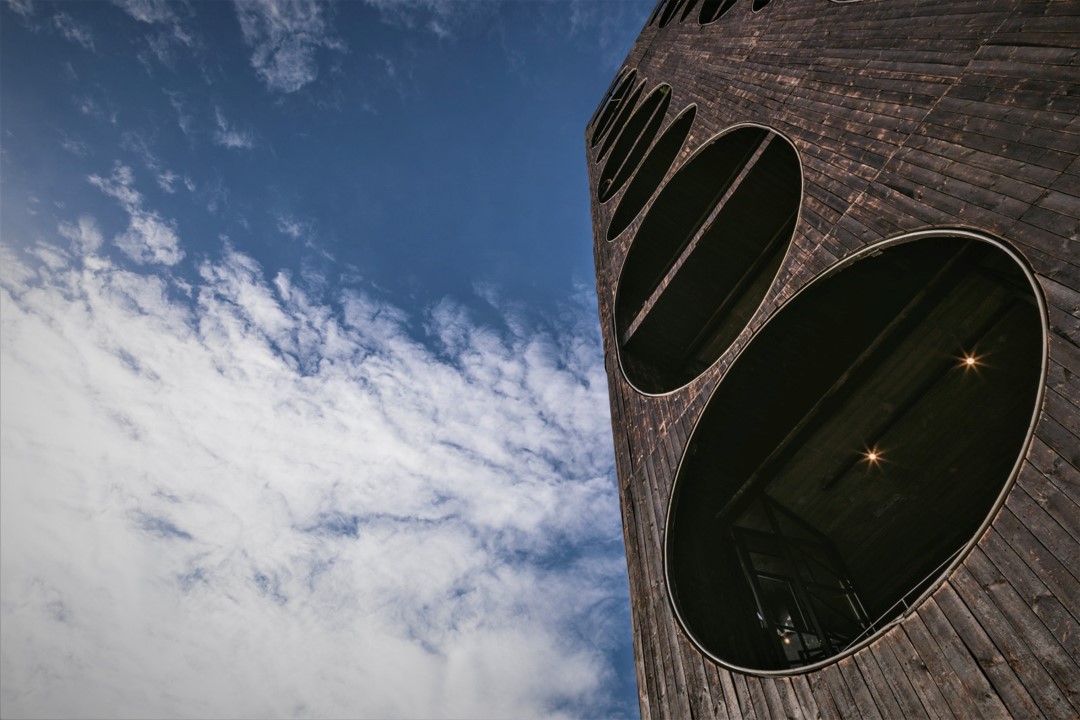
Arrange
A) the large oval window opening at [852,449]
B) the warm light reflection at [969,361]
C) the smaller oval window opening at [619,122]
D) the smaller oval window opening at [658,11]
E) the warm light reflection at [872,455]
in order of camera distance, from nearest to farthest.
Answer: the large oval window opening at [852,449] → the warm light reflection at [969,361] → the warm light reflection at [872,455] → the smaller oval window opening at [619,122] → the smaller oval window opening at [658,11]

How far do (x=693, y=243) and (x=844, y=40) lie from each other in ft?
10.1

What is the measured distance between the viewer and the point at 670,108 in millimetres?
11617

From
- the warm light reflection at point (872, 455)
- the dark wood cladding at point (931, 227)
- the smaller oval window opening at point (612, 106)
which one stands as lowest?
the warm light reflection at point (872, 455)

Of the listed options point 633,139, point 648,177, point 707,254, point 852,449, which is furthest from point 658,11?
A: point 852,449

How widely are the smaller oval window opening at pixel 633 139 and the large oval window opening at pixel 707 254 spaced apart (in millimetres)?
2719

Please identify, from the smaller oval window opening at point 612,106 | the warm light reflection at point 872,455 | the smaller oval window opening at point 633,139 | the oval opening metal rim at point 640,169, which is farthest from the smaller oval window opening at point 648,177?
the warm light reflection at point 872,455

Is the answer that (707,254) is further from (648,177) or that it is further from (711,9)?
(711,9)

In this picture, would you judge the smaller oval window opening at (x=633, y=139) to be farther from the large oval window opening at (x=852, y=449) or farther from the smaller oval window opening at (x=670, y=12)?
the large oval window opening at (x=852, y=449)

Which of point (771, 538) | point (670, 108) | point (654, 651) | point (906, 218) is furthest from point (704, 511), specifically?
point (670, 108)

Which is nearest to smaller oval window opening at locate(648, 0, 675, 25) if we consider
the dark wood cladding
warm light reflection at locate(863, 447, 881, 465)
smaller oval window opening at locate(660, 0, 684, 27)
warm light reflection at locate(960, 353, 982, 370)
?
smaller oval window opening at locate(660, 0, 684, 27)

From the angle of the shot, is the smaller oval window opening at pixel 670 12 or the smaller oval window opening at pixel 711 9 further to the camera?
the smaller oval window opening at pixel 670 12

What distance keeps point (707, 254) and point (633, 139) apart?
9.36 m

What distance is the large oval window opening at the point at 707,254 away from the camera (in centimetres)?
794

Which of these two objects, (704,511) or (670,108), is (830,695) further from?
(670,108)
